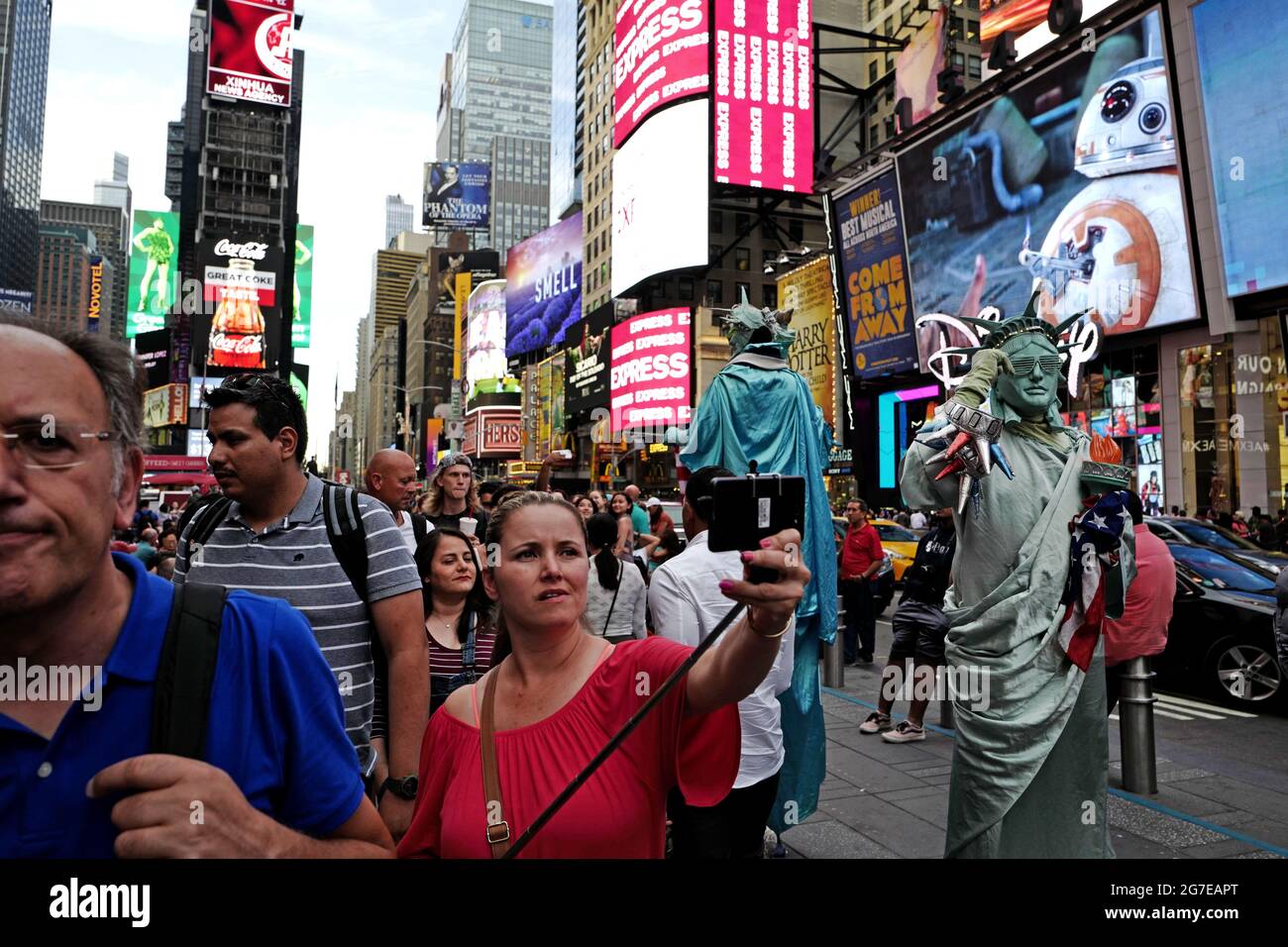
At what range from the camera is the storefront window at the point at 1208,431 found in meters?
20.1

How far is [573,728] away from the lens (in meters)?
1.92

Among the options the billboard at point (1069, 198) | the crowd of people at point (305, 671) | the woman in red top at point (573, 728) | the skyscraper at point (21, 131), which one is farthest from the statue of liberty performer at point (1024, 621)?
the skyscraper at point (21, 131)

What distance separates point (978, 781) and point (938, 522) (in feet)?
14.7

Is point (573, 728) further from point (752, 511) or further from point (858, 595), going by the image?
point (858, 595)

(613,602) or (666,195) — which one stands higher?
(666,195)

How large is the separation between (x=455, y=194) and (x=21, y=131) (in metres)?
58.1

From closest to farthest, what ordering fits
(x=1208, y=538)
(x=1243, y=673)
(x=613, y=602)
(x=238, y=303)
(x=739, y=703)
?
(x=739, y=703) < (x=613, y=602) < (x=1243, y=673) < (x=1208, y=538) < (x=238, y=303)

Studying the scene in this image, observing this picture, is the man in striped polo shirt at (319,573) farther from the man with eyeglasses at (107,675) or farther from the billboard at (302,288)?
the billboard at (302,288)

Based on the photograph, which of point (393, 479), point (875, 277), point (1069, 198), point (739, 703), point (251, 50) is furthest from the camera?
point (251, 50)

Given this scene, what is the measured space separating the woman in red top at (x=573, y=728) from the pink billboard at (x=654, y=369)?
44.2m

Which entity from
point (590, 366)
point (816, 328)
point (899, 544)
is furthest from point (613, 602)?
point (590, 366)
